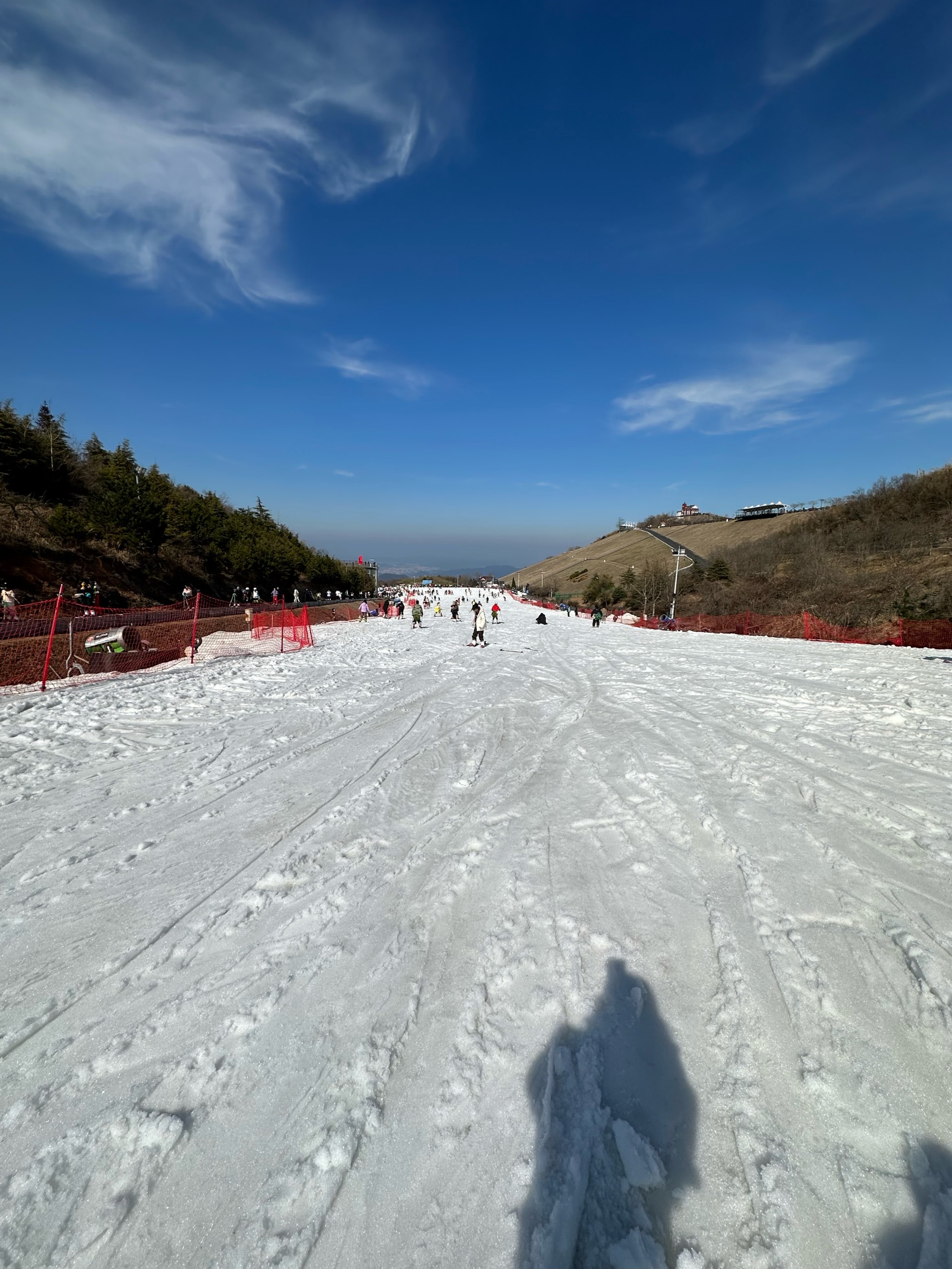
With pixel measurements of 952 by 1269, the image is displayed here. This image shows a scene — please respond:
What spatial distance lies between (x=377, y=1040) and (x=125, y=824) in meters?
3.31

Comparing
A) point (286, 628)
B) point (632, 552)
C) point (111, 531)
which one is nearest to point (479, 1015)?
point (286, 628)

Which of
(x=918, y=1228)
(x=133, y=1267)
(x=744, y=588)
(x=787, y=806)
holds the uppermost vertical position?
(x=744, y=588)

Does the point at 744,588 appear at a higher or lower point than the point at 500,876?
higher

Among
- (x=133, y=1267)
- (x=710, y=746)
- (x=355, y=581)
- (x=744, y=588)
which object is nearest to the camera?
(x=133, y=1267)

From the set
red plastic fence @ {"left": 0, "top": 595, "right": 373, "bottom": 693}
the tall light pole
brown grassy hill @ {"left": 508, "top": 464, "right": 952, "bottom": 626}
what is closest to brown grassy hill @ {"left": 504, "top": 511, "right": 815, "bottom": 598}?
brown grassy hill @ {"left": 508, "top": 464, "right": 952, "bottom": 626}

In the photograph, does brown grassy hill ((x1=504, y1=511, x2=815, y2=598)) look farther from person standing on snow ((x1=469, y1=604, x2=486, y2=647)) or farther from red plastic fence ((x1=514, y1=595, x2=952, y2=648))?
person standing on snow ((x1=469, y1=604, x2=486, y2=647))

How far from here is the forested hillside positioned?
114 ft

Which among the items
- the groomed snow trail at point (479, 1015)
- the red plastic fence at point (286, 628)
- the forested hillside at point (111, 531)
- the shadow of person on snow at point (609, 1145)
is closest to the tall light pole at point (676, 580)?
the red plastic fence at point (286, 628)

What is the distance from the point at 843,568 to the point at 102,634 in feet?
161

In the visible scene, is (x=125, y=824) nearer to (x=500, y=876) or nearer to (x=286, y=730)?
(x=286, y=730)

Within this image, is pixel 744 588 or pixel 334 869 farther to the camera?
pixel 744 588

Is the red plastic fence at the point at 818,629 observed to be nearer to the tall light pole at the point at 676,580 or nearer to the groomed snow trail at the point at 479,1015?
the tall light pole at the point at 676,580

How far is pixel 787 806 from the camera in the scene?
4.63 meters

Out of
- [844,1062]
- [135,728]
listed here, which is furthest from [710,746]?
[135,728]
